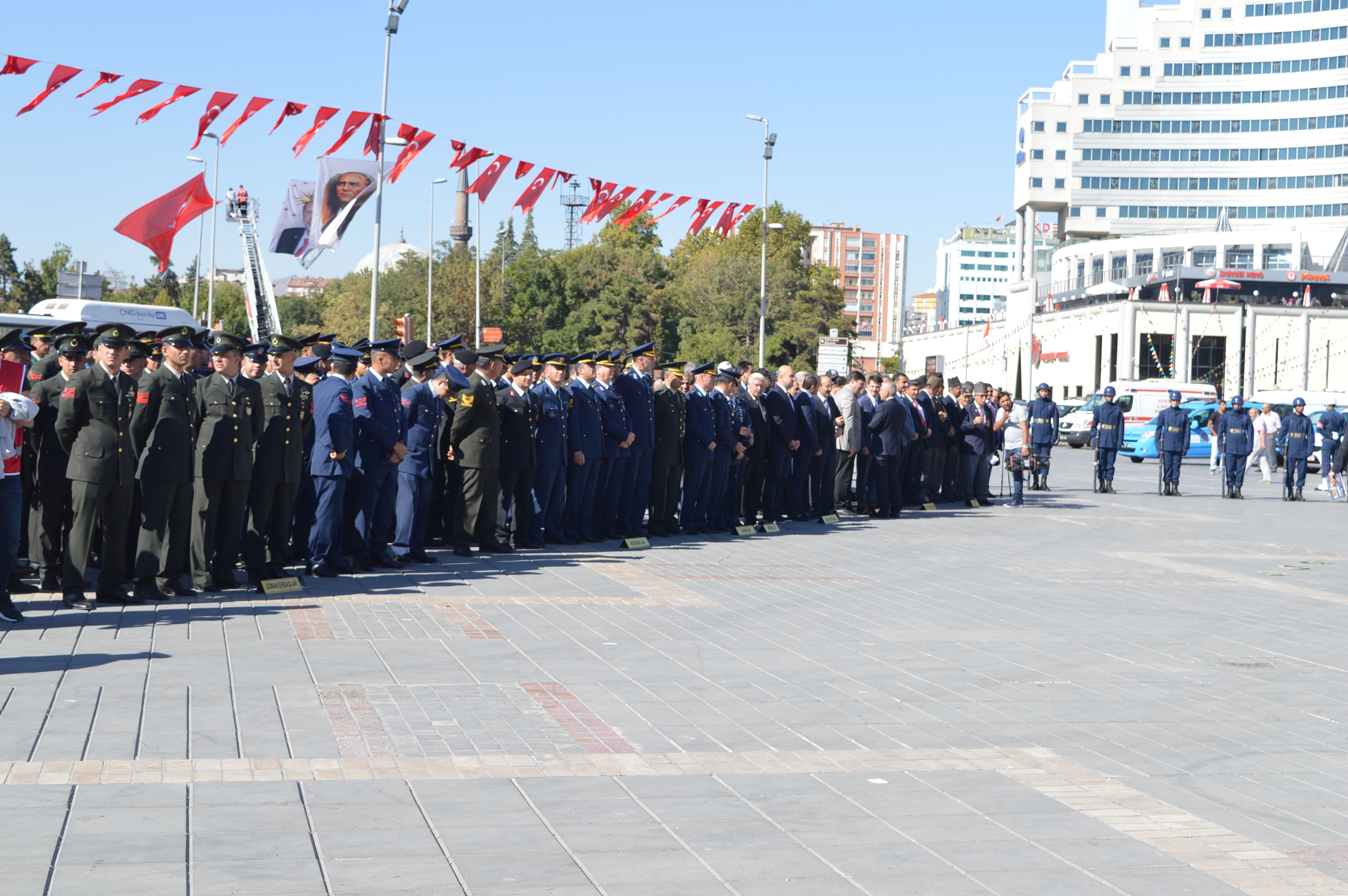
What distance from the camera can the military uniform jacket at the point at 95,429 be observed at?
373 inches

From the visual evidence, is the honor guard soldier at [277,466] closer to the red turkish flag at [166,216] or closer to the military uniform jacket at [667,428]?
the military uniform jacket at [667,428]

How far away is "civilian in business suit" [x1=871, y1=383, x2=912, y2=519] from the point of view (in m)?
19.3

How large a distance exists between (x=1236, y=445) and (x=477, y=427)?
18377mm

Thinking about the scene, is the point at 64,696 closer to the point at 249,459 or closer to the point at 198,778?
the point at 198,778

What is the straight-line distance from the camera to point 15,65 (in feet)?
47.6

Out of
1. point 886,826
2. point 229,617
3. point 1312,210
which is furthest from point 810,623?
point 1312,210

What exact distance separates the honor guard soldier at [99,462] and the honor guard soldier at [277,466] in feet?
3.85

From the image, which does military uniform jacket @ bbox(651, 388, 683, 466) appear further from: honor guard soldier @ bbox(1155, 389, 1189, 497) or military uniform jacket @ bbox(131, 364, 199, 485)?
honor guard soldier @ bbox(1155, 389, 1189, 497)

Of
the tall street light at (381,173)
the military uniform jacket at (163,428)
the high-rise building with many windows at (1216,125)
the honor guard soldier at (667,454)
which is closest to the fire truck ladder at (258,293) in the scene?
the tall street light at (381,173)

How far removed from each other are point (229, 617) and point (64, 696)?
2.52m

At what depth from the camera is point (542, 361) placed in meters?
15.7

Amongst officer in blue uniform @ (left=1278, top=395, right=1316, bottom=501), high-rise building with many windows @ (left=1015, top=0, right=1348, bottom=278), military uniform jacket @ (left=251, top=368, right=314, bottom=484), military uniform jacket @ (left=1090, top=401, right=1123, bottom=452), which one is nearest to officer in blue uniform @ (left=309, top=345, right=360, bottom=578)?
military uniform jacket @ (left=251, top=368, right=314, bottom=484)

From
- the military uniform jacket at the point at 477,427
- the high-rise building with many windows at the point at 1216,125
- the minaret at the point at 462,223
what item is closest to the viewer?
the military uniform jacket at the point at 477,427

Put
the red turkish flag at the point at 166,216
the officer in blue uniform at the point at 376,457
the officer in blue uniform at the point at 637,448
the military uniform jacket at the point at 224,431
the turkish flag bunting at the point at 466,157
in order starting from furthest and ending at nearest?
1. the turkish flag bunting at the point at 466,157
2. the red turkish flag at the point at 166,216
3. the officer in blue uniform at the point at 637,448
4. the officer in blue uniform at the point at 376,457
5. the military uniform jacket at the point at 224,431
